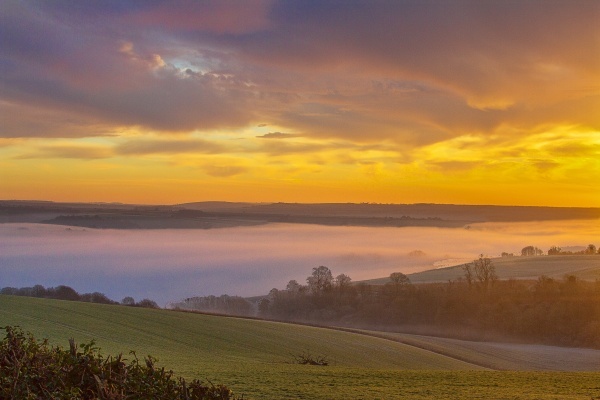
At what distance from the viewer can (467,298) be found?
86.1 metres

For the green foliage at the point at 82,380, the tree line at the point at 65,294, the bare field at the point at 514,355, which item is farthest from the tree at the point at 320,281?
the green foliage at the point at 82,380

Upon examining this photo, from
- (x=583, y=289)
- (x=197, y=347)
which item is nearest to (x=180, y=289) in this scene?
(x=583, y=289)

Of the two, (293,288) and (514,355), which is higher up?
(293,288)

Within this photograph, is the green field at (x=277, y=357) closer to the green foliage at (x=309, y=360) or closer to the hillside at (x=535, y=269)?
the green foliage at (x=309, y=360)

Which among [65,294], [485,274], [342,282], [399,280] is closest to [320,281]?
[342,282]

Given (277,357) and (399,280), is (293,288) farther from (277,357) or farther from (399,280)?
(277,357)

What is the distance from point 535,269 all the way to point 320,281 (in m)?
48.4

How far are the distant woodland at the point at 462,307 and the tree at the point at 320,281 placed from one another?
0.14m

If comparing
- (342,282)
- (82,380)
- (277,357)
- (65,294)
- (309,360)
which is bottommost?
(277,357)

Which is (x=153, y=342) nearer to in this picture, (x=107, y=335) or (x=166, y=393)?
(x=107, y=335)

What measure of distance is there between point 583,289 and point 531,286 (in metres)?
6.47

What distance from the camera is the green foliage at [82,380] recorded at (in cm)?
756

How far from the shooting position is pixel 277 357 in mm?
34281

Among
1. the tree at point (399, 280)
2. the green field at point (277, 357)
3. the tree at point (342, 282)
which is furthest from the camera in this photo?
the tree at point (399, 280)
